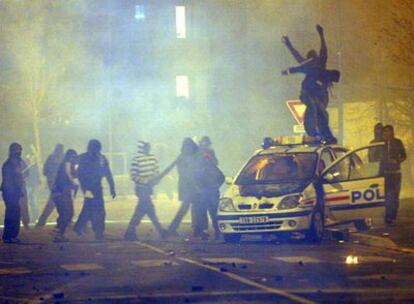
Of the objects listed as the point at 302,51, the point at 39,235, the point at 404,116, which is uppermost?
the point at 302,51

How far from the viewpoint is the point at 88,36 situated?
25.6 meters

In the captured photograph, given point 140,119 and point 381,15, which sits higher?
point 381,15

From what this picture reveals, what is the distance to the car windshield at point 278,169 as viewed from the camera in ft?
49.1

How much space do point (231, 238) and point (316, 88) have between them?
3281 millimetres

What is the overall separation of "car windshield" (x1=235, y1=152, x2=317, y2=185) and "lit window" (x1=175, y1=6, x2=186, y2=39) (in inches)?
734

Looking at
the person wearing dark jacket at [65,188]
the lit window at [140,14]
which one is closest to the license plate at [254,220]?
the person wearing dark jacket at [65,188]

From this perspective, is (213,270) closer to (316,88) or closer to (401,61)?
(316,88)

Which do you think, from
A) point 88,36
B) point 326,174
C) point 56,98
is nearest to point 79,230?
point 326,174

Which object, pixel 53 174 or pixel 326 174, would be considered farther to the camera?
pixel 53 174

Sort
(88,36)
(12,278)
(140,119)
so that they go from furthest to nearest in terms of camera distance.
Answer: (140,119)
(88,36)
(12,278)

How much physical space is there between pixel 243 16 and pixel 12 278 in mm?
19750

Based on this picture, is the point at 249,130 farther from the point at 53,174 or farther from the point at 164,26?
the point at 53,174

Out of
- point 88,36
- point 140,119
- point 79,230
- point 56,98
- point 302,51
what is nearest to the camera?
point 79,230

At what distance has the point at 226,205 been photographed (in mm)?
14672
